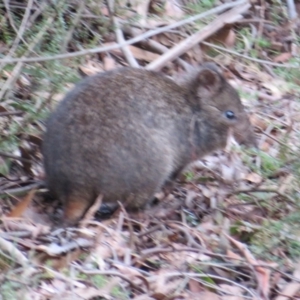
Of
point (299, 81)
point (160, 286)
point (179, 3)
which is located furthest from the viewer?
point (179, 3)

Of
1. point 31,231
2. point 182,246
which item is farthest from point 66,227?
point 182,246

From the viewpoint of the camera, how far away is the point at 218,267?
5355 millimetres

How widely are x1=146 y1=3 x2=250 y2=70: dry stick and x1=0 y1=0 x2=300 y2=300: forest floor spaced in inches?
0.5

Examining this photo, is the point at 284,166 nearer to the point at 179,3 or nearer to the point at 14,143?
the point at 14,143

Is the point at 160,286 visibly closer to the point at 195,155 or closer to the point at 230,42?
the point at 195,155

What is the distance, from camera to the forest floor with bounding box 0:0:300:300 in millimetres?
5043

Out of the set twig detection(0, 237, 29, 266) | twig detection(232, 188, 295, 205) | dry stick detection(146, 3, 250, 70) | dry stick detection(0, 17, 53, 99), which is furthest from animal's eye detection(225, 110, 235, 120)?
twig detection(0, 237, 29, 266)

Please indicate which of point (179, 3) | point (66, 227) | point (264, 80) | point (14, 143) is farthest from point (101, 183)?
point (179, 3)

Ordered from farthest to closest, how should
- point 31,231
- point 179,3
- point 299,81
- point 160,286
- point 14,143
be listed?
point 179,3, point 299,81, point 14,143, point 31,231, point 160,286

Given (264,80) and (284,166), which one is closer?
(284,166)

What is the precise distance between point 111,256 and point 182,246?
53 centimetres

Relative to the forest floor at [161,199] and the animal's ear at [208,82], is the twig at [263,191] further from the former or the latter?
the animal's ear at [208,82]

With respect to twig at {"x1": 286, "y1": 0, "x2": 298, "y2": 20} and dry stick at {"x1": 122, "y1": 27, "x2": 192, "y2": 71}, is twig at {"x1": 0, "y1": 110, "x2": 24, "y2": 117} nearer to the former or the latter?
dry stick at {"x1": 122, "y1": 27, "x2": 192, "y2": 71}

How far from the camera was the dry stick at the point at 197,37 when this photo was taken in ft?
25.9
